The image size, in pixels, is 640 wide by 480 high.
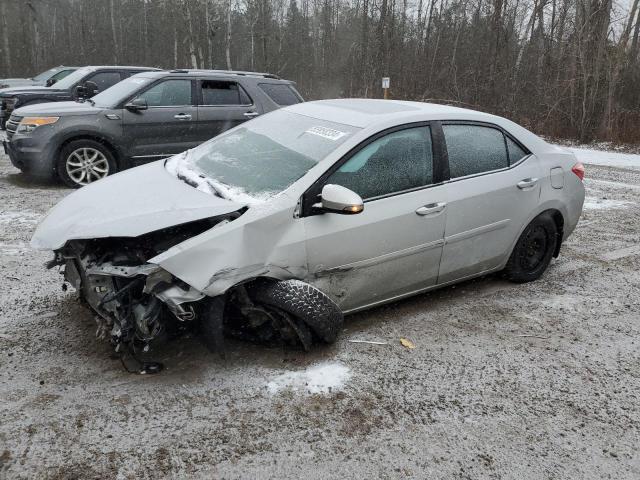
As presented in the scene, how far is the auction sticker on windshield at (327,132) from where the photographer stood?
148 inches

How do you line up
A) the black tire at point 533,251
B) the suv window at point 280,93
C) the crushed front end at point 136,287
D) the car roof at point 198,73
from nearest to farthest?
the crushed front end at point 136,287 → the black tire at point 533,251 → the car roof at point 198,73 → the suv window at point 280,93

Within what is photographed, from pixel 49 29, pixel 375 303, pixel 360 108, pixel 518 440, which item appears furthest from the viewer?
pixel 49 29

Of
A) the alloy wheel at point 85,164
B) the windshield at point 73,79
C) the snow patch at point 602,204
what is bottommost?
the snow patch at point 602,204

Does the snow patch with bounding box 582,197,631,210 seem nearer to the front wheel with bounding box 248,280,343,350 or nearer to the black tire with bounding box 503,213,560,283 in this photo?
the black tire with bounding box 503,213,560,283

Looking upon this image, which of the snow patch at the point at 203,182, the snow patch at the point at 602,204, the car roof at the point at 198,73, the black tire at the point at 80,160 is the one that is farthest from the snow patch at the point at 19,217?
the snow patch at the point at 602,204

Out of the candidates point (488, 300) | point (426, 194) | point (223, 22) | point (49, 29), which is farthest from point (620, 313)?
point (49, 29)

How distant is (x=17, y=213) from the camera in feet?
21.6

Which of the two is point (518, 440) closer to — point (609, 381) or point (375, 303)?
point (609, 381)

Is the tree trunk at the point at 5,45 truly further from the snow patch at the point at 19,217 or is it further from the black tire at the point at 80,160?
the snow patch at the point at 19,217

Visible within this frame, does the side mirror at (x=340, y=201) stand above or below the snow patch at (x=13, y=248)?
above

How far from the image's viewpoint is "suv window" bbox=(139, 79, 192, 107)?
8242 millimetres

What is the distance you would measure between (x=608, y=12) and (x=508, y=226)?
16.0 meters

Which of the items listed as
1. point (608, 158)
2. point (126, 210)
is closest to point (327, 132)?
point (126, 210)

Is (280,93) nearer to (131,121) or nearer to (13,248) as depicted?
(131,121)
